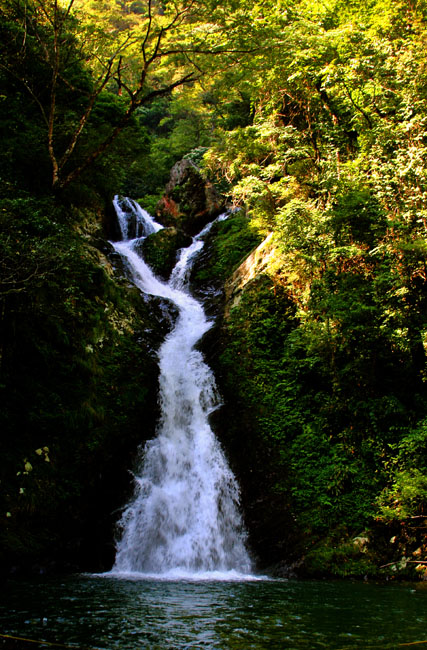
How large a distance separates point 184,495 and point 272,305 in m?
6.40

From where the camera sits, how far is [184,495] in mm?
9602

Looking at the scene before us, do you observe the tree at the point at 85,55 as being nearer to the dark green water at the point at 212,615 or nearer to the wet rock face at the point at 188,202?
the dark green water at the point at 212,615

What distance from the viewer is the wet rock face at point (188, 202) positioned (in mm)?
24984

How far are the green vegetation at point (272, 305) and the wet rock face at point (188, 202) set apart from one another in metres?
9.61

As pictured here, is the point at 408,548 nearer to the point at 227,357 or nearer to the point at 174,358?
the point at 227,357

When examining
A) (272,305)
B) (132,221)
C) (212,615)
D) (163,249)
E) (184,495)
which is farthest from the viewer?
(132,221)

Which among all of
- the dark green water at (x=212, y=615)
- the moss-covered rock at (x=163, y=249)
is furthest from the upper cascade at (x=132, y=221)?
the dark green water at (x=212, y=615)

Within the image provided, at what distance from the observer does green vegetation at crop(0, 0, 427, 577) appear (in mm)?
8492

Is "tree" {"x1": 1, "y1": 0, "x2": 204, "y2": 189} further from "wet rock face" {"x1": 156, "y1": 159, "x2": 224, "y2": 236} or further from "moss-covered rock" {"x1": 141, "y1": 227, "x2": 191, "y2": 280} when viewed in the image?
"wet rock face" {"x1": 156, "y1": 159, "x2": 224, "y2": 236}

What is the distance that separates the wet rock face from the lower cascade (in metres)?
12.8

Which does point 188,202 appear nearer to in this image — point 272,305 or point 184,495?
point 272,305

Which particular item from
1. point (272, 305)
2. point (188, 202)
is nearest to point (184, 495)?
point (272, 305)

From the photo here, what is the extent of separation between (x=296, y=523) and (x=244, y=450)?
216cm

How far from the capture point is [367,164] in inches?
447
